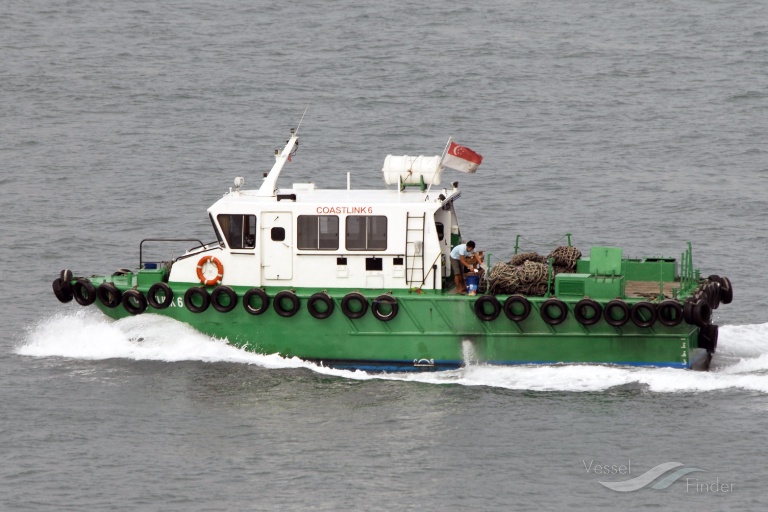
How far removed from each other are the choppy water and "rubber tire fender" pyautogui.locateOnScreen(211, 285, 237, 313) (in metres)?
0.76

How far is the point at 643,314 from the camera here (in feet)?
69.6

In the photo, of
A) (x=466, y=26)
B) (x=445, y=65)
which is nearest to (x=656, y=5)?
(x=466, y=26)

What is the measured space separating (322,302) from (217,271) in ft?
5.96

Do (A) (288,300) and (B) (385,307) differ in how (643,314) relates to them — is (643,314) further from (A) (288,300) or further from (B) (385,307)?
(A) (288,300)

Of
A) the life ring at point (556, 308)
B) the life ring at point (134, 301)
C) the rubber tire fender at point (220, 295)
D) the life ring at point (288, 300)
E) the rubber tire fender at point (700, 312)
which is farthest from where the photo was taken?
the life ring at point (134, 301)

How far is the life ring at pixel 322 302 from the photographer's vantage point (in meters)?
21.8

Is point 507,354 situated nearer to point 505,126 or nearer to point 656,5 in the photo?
point 505,126

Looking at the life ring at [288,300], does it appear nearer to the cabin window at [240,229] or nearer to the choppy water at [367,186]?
the choppy water at [367,186]

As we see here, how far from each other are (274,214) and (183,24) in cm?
3316

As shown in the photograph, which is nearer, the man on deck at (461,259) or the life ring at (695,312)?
the life ring at (695,312)

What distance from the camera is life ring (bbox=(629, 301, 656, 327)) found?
2112 centimetres

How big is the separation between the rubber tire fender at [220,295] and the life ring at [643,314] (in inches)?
239

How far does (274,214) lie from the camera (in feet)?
73.1

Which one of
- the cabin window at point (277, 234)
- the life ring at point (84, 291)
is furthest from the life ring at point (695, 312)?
the life ring at point (84, 291)
